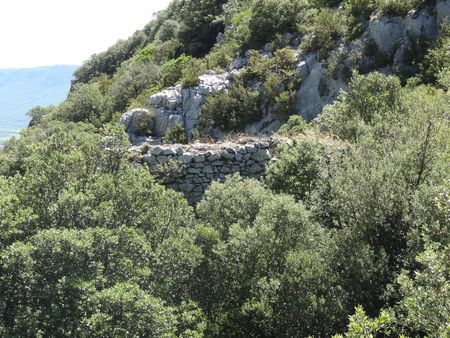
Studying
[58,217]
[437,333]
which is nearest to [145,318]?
[58,217]

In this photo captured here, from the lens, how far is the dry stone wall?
1467 cm

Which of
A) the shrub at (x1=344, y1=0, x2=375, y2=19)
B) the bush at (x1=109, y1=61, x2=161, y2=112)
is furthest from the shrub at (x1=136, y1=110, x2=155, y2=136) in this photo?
the shrub at (x1=344, y1=0, x2=375, y2=19)

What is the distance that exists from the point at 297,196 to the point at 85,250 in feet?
20.3

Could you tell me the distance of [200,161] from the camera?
1493cm

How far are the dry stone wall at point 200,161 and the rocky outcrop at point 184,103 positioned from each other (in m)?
10.9

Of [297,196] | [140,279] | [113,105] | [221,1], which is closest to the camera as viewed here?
[140,279]

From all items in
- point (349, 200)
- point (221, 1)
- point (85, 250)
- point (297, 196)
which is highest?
point (221, 1)

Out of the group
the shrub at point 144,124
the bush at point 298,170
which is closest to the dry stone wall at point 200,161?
the bush at point 298,170

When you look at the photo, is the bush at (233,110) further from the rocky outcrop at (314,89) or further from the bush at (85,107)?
the bush at (85,107)

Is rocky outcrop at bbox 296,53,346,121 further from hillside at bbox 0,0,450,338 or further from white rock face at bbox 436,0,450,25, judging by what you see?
hillside at bbox 0,0,450,338

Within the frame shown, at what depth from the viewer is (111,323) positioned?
6.56 meters

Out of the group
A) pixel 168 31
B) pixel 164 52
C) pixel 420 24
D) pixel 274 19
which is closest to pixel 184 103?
pixel 274 19

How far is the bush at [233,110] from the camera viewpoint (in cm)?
2548

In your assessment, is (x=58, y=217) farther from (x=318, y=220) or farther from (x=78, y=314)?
(x=318, y=220)
